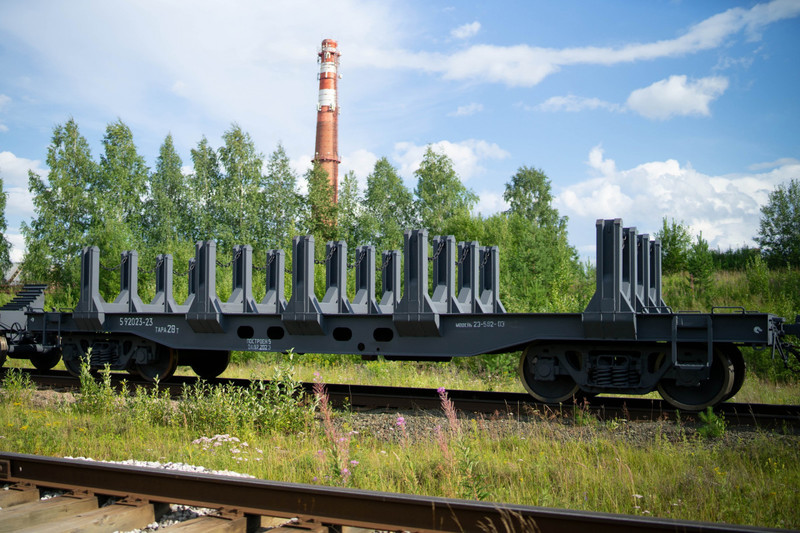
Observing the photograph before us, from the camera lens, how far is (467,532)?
4008 millimetres

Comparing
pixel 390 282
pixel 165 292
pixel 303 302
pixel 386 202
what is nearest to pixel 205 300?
pixel 303 302

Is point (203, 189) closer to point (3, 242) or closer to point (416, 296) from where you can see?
point (3, 242)

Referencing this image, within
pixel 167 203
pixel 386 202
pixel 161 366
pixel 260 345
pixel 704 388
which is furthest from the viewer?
pixel 386 202

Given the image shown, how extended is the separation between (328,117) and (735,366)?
43.7 metres

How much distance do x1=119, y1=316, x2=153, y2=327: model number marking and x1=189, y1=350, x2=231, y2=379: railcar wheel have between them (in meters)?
1.40

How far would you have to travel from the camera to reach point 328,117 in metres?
49.4

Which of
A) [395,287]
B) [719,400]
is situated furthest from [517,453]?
[395,287]

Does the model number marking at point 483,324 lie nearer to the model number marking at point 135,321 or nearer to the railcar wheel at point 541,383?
the railcar wheel at point 541,383

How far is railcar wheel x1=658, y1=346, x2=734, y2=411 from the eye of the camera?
27.6ft

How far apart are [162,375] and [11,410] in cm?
319

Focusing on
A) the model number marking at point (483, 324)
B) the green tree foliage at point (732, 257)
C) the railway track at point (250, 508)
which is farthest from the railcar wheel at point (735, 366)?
the green tree foliage at point (732, 257)

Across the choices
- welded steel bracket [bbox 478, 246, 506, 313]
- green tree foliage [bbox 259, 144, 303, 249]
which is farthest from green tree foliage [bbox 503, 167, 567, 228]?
Answer: welded steel bracket [bbox 478, 246, 506, 313]

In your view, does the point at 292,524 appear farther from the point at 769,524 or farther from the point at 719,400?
the point at 719,400

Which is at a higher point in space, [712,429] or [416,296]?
[416,296]
